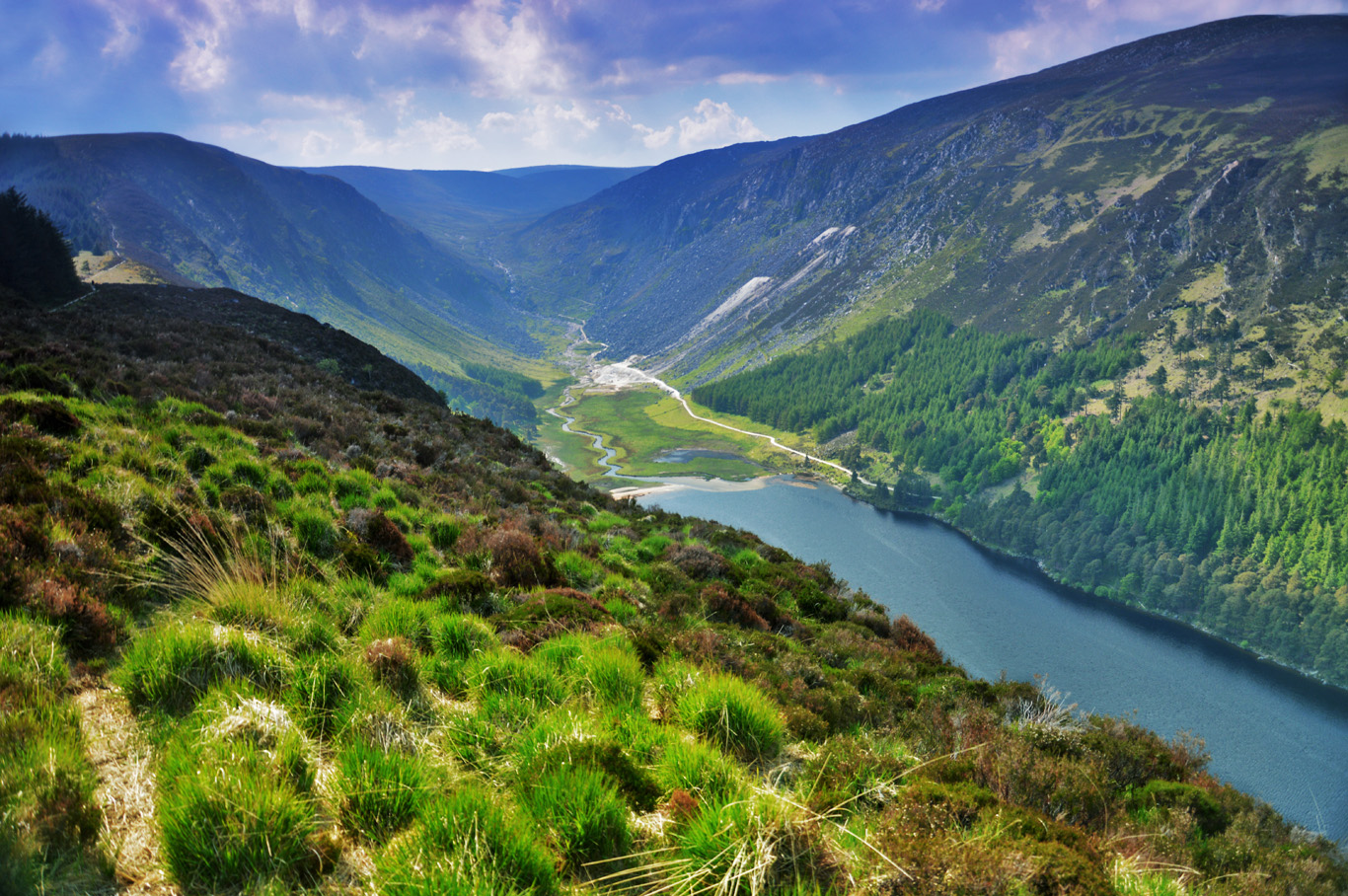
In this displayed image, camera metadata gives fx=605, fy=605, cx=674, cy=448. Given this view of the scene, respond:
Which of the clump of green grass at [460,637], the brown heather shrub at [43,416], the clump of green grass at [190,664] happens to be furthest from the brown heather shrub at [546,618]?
the brown heather shrub at [43,416]

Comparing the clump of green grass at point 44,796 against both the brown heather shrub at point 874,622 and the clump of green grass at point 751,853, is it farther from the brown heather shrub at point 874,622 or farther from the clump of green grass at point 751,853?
the brown heather shrub at point 874,622

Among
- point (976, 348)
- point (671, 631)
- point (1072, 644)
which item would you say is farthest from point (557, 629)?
point (976, 348)

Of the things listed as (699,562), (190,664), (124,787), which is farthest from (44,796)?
(699,562)

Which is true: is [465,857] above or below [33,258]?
below

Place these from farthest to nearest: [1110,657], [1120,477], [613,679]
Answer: [1120,477] → [1110,657] → [613,679]

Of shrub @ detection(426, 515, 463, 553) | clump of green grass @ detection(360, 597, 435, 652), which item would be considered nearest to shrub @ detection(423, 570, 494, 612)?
clump of green grass @ detection(360, 597, 435, 652)

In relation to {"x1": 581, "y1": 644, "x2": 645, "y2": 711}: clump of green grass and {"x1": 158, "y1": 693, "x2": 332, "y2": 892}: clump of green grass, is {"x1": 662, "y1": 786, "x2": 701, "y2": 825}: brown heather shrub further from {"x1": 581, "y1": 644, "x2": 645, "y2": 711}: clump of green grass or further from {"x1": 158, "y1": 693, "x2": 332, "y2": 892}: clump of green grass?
{"x1": 158, "y1": 693, "x2": 332, "y2": 892}: clump of green grass

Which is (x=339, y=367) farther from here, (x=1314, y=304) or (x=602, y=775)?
(x=1314, y=304)

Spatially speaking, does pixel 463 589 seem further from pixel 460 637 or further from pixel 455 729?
pixel 455 729
